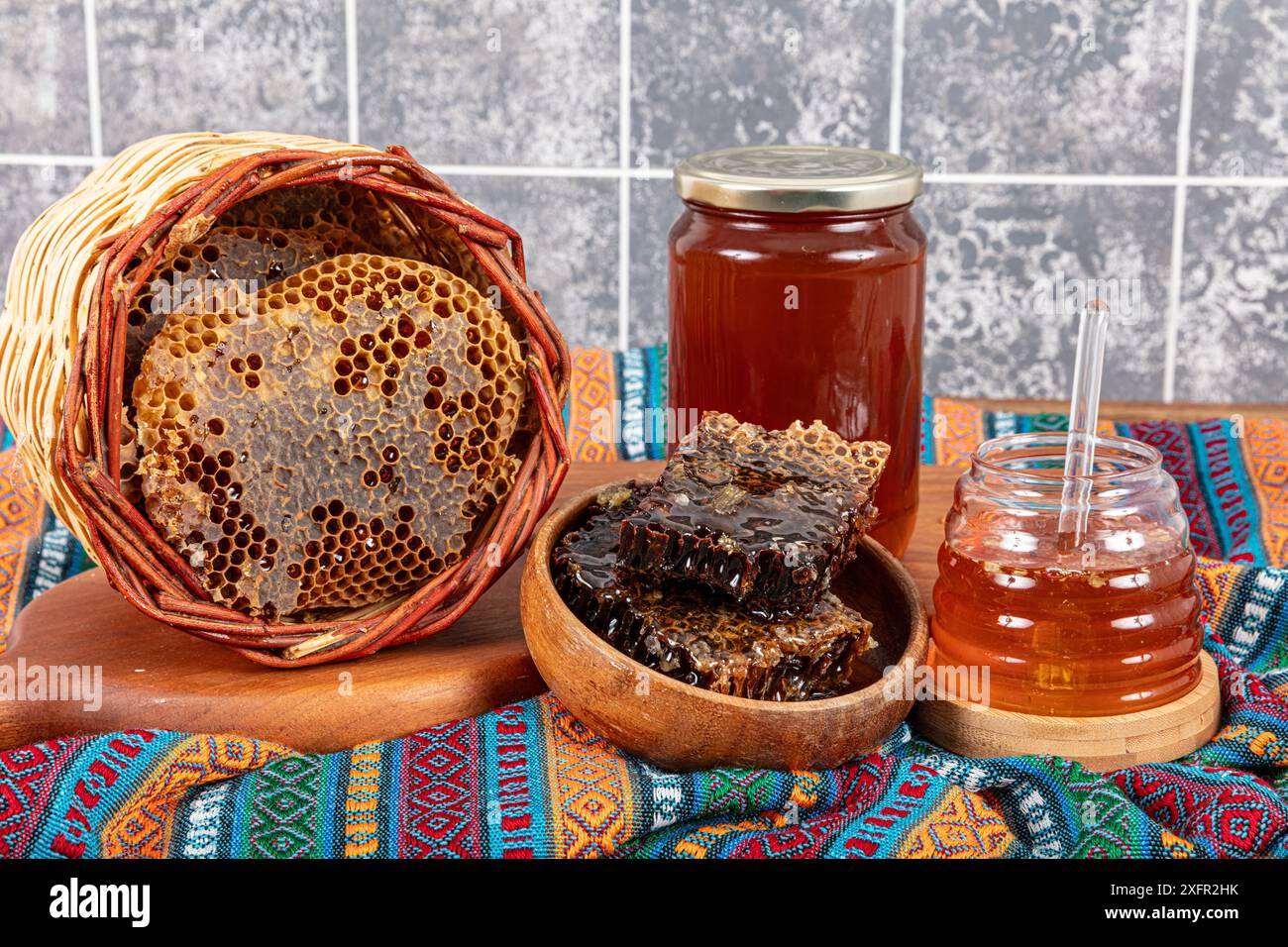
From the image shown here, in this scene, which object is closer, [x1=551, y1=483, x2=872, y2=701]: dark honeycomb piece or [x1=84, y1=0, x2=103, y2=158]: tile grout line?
[x1=551, y1=483, x2=872, y2=701]: dark honeycomb piece

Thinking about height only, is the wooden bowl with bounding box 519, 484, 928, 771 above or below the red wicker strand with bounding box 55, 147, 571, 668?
below

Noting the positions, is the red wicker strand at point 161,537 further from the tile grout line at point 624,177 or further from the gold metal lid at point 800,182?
the tile grout line at point 624,177

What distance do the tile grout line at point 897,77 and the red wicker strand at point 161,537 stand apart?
816 millimetres

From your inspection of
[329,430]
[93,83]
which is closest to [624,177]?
[93,83]

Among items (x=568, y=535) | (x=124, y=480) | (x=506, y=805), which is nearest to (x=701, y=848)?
(x=506, y=805)

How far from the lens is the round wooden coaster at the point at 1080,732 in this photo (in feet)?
2.40

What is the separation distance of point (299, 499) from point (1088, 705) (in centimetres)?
44

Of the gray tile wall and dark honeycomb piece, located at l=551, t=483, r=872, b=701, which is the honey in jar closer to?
dark honeycomb piece, located at l=551, t=483, r=872, b=701

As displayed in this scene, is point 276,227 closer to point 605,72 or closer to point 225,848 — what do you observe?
point 225,848

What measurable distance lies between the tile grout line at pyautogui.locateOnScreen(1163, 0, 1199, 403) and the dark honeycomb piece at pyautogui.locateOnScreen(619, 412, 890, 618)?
965mm

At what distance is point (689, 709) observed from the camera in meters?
0.68

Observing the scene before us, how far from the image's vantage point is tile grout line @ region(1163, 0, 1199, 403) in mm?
1511

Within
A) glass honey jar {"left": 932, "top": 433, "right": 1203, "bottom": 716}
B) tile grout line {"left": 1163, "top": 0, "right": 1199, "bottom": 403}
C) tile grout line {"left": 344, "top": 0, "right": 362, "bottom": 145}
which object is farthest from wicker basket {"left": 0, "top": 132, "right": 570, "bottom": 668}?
tile grout line {"left": 1163, "top": 0, "right": 1199, "bottom": 403}

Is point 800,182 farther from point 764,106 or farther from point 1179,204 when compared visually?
point 1179,204
